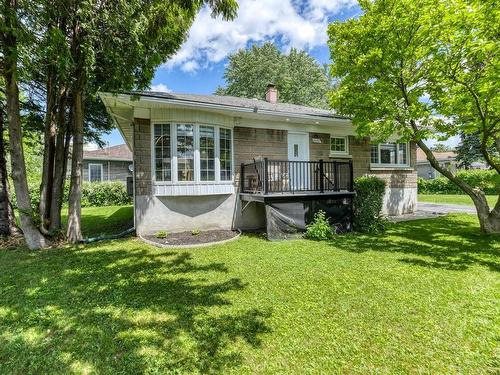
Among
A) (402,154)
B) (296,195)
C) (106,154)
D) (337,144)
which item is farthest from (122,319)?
(106,154)

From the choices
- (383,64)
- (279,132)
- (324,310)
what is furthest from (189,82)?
(324,310)

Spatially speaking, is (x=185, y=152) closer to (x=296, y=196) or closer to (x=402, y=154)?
(x=296, y=196)

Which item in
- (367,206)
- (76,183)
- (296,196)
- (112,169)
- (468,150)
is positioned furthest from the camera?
(468,150)

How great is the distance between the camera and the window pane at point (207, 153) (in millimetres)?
7680

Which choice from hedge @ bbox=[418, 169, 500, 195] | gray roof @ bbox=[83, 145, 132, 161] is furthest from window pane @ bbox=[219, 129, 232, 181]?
hedge @ bbox=[418, 169, 500, 195]

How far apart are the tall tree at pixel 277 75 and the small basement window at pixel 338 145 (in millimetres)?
19727

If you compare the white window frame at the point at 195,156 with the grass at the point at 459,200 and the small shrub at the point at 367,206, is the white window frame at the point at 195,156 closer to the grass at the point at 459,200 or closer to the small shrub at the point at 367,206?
the small shrub at the point at 367,206

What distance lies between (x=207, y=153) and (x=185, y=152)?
2.15ft

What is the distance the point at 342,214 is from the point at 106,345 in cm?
690

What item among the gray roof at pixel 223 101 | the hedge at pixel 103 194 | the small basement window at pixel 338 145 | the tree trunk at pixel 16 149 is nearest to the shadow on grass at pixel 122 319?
the tree trunk at pixel 16 149

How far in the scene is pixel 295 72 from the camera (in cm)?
3067

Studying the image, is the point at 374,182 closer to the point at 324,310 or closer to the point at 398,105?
the point at 398,105

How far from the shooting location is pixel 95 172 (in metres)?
20.2

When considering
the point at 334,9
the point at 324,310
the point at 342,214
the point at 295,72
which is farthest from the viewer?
the point at 295,72
